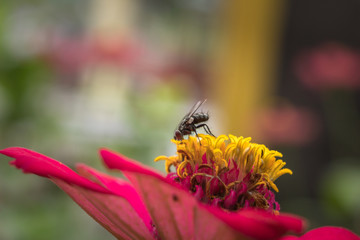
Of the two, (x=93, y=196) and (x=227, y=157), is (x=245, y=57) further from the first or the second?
(x=93, y=196)

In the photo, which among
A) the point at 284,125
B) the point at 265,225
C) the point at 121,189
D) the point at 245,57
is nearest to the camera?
the point at 265,225

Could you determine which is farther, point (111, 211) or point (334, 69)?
point (334, 69)

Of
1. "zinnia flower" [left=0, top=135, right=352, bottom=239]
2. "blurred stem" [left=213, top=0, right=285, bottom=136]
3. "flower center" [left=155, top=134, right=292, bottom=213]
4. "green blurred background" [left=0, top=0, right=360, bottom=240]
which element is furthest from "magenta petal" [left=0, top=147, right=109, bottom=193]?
"blurred stem" [left=213, top=0, right=285, bottom=136]

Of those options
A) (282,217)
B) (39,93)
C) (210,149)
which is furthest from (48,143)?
(282,217)

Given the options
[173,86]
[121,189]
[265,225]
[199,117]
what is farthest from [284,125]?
[265,225]

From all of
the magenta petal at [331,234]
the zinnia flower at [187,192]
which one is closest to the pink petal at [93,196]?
the zinnia flower at [187,192]

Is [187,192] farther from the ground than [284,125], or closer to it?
farther from the ground

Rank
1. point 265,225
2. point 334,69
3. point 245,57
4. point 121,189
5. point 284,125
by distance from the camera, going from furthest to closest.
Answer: point 245,57, point 284,125, point 334,69, point 121,189, point 265,225

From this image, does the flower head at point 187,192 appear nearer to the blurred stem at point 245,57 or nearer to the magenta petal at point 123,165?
the magenta petal at point 123,165
